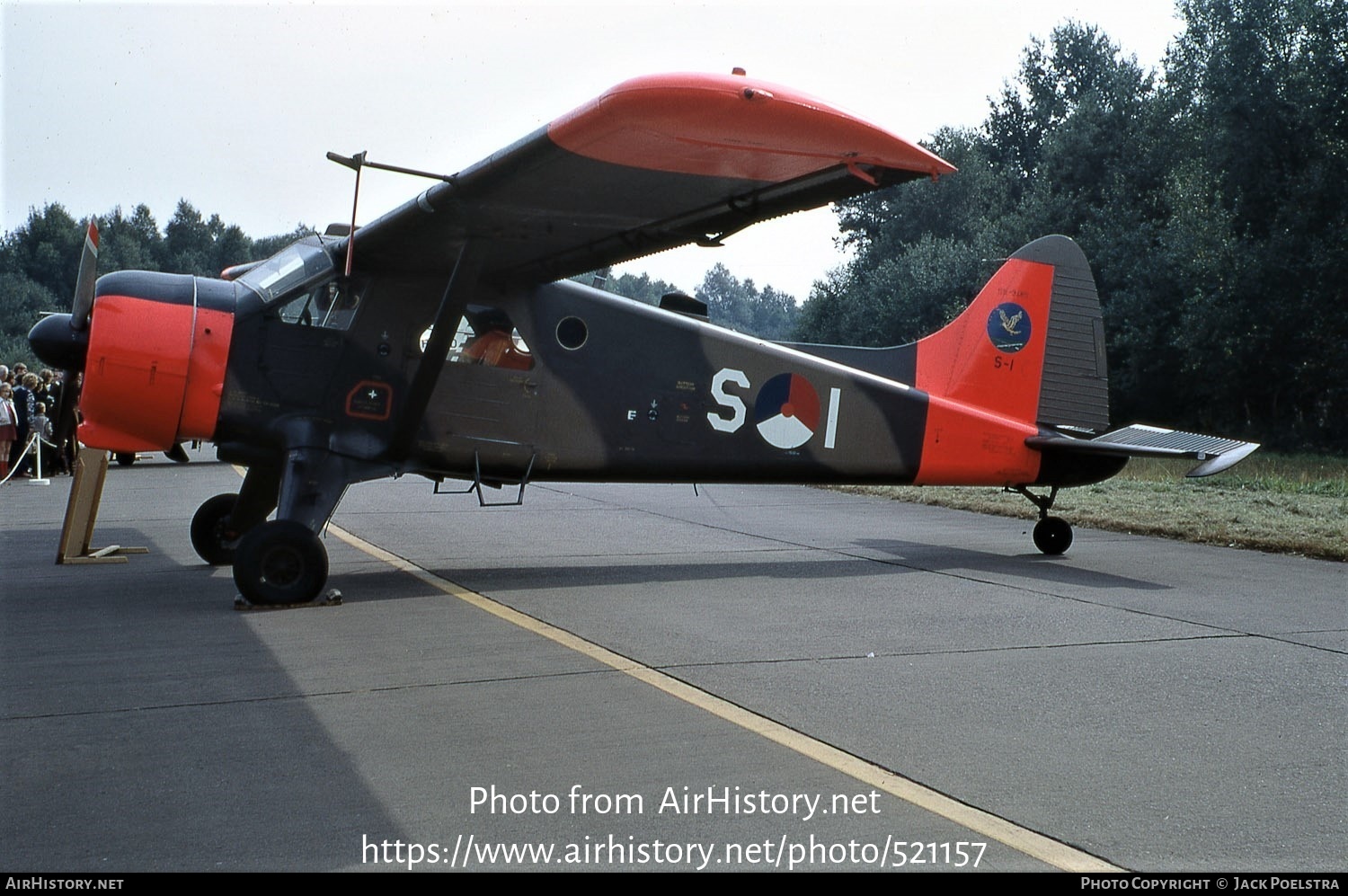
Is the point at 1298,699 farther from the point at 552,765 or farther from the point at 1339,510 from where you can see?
the point at 1339,510

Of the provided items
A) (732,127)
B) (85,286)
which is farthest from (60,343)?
(732,127)

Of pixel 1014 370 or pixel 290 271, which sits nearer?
pixel 290 271

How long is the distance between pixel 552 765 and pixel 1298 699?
342 centimetres

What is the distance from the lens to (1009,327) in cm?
1142

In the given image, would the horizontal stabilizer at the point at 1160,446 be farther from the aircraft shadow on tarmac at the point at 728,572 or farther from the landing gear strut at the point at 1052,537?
the aircraft shadow on tarmac at the point at 728,572

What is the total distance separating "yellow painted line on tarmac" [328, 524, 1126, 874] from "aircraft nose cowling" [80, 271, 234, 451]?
2547 mm

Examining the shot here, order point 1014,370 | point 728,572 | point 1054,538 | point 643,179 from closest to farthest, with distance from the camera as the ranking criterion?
point 643,179
point 728,572
point 1054,538
point 1014,370

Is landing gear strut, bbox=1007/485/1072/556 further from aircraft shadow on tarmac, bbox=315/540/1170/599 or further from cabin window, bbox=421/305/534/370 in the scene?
cabin window, bbox=421/305/534/370

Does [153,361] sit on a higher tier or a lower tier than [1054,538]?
higher

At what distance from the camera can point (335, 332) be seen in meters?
8.63

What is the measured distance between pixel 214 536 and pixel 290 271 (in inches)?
95.9

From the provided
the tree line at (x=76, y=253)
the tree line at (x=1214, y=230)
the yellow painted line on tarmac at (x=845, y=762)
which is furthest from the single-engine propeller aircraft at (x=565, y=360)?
the tree line at (x=76, y=253)

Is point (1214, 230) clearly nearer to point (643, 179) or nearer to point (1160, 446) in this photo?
point (1160, 446)

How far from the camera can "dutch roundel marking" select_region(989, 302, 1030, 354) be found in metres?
11.3
